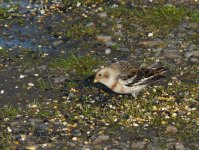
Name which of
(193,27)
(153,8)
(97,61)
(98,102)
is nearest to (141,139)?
(98,102)

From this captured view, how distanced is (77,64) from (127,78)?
2.74 metres

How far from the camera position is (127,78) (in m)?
14.2

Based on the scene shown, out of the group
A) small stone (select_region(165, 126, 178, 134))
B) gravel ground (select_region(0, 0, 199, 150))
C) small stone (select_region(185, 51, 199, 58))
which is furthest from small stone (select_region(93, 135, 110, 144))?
small stone (select_region(185, 51, 199, 58))

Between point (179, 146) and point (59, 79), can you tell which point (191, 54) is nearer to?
point (59, 79)

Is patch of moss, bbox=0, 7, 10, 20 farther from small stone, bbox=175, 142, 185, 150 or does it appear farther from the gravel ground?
small stone, bbox=175, 142, 185, 150

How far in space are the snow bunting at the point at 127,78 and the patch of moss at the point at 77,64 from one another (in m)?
1.74

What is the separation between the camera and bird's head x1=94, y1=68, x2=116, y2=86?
14.3 metres

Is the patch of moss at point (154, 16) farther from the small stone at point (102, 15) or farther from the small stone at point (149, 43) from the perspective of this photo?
the small stone at point (149, 43)

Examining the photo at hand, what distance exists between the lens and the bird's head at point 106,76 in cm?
1426

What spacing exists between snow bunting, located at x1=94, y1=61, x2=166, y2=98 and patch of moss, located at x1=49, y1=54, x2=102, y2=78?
1743 mm

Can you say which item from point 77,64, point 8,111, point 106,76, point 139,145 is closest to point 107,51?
point 77,64

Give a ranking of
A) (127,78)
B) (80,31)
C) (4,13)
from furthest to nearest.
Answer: (4,13)
(80,31)
(127,78)

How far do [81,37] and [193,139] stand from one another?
22.2 feet

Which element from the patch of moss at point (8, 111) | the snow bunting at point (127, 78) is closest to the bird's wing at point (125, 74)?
the snow bunting at point (127, 78)
